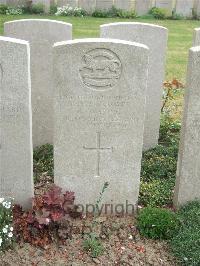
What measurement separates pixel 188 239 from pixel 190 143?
3.29 feet

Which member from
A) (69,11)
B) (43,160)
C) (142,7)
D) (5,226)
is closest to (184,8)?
(142,7)

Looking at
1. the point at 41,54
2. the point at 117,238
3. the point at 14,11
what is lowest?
the point at 117,238

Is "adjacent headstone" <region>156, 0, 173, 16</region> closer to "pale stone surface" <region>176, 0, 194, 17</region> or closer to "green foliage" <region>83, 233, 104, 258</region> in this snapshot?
"pale stone surface" <region>176, 0, 194, 17</region>

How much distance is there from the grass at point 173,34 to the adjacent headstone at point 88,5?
0.61m

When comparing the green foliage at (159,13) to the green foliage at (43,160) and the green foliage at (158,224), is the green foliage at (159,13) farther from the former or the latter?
the green foliage at (158,224)

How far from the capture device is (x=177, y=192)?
5316 mm

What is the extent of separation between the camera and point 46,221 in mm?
4668

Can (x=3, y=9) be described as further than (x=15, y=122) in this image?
Yes

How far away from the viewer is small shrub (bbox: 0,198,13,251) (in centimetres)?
454

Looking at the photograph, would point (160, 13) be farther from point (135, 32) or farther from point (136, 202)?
point (136, 202)

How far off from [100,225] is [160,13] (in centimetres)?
1260

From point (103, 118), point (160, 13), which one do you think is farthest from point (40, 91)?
point (160, 13)

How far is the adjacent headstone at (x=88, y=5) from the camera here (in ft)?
53.1

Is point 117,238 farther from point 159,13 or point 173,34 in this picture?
point 159,13
